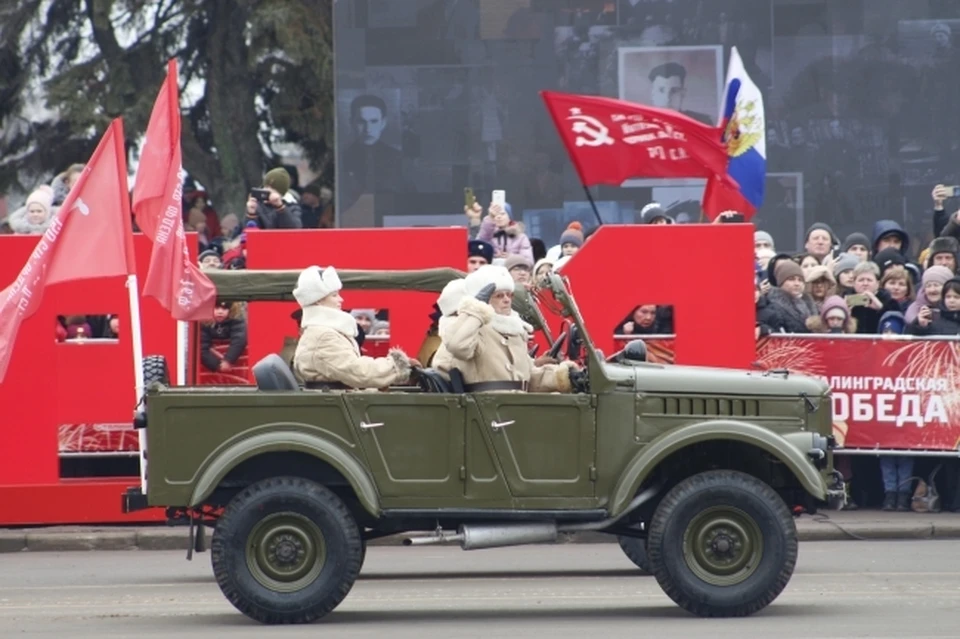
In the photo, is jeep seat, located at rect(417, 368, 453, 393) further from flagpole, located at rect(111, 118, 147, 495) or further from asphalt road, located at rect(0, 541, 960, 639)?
flagpole, located at rect(111, 118, 147, 495)

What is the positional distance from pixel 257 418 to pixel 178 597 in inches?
74.4

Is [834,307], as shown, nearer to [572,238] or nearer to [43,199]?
[572,238]

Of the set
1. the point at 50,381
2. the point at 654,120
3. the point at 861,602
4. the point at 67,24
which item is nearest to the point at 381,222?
the point at 654,120

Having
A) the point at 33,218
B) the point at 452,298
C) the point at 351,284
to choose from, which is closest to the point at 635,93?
the point at 33,218

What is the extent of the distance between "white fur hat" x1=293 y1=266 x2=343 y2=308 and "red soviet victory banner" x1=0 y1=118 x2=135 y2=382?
3.26 m

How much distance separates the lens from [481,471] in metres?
10.8

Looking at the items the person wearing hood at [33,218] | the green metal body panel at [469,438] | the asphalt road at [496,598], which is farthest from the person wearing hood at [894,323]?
the person wearing hood at [33,218]

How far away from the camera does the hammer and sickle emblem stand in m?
17.7

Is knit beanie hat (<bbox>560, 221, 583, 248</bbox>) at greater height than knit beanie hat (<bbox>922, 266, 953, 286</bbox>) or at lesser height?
greater

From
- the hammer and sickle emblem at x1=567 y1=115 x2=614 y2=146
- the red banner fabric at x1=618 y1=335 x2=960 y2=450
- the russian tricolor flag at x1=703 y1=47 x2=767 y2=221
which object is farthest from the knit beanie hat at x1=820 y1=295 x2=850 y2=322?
the hammer and sickle emblem at x1=567 y1=115 x2=614 y2=146

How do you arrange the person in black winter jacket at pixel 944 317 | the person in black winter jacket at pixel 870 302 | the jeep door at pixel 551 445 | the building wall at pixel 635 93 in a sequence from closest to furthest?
1. the jeep door at pixel 551 445
2. the person in black winter jacket at pixel 944 317
3. the person in black winter jacket at pixel 870 302
4. the building wall at pixel 635 93

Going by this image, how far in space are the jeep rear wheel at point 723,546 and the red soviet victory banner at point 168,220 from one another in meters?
3.64

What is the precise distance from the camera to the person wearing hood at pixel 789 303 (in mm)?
16328

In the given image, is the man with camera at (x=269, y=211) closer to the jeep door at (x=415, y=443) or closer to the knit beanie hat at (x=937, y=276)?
the knit beanie hat at (x=937, y=276)
